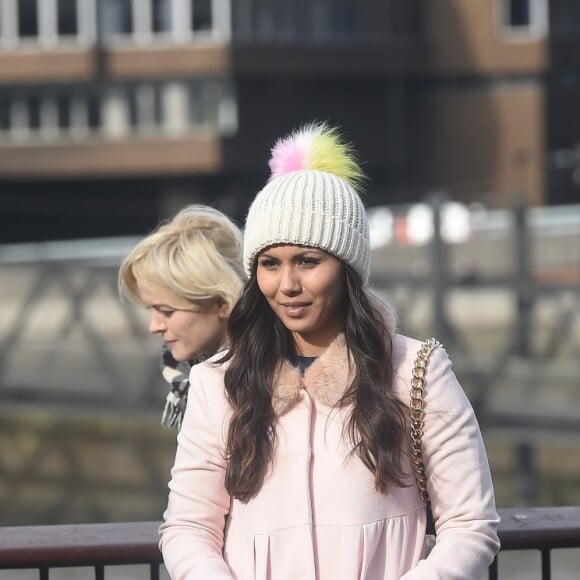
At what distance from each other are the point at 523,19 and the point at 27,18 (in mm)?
13067

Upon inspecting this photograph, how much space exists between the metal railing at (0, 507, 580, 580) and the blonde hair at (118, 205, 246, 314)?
0.52 meters

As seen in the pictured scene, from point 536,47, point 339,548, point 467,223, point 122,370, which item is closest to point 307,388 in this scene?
point 339,548

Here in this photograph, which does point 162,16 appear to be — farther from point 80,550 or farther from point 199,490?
point 199,490

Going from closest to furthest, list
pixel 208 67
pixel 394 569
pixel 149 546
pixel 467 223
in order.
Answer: pixel 394 569 → pixel 149 546 → pixel 467 223 → pixel 208 67

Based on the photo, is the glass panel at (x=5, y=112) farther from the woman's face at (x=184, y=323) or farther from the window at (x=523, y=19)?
the woman's face at (x=184, y=323)

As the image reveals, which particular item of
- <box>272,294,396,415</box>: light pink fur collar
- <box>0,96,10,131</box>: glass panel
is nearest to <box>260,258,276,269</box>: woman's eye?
<box>272,294,396,415</box>: light pink fur collar

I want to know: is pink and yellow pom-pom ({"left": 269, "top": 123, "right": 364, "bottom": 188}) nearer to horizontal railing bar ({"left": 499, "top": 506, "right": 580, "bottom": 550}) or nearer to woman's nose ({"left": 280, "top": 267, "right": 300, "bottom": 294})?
woman's nose ({"left": 280, "top": 267, "right": 300, "bottom": 294})

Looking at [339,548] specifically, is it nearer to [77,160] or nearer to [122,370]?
[122,370]

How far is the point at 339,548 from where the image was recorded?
2.41 meters

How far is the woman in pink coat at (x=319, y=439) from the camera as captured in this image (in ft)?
7.91

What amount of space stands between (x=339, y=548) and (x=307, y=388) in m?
0.29

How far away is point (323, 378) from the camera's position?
2.49 m

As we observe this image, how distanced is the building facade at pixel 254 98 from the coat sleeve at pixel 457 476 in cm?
3165

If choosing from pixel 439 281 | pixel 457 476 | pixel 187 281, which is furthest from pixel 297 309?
pixel 439 281
